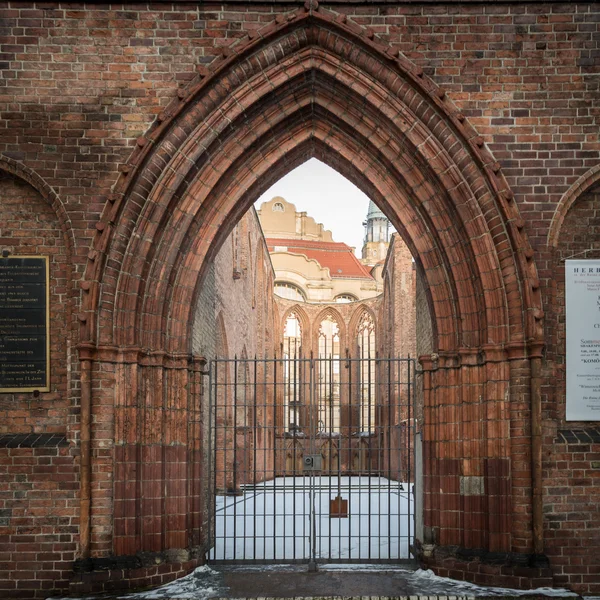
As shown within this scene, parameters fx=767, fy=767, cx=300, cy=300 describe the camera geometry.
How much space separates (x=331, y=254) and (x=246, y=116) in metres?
47.4

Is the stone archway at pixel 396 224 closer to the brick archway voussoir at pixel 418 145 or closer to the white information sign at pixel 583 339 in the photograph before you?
the brick archway voussoir at pixel 418 145

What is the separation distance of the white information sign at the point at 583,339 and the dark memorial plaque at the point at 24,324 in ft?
18.3

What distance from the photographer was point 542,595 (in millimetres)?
7367

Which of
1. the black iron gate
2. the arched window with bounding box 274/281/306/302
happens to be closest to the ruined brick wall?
the black iron gate

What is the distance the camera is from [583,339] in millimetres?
8180

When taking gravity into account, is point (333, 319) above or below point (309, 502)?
above

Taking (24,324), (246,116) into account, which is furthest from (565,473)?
(24,324)

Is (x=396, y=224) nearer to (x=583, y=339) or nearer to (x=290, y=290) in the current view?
(x=583, y=339)

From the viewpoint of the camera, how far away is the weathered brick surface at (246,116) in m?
8.11

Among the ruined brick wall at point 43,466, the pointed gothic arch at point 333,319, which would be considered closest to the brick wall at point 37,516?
the ruined brick wall at point 43,466

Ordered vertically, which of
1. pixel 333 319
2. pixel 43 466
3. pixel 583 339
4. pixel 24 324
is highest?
pixel 333 319

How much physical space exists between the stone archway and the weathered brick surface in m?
0.02

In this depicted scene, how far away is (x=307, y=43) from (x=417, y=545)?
5839 millimetres

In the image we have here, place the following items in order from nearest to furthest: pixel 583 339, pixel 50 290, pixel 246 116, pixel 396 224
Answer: pixel 583 339
pixel 50 290
pixel 246 116
pixel 396 224
